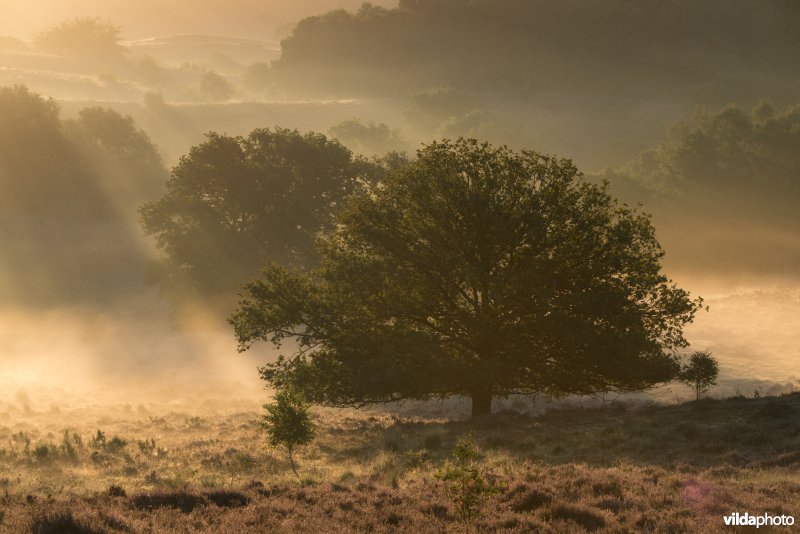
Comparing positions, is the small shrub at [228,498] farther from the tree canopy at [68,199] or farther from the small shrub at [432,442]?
the tree canopy at [68,199]

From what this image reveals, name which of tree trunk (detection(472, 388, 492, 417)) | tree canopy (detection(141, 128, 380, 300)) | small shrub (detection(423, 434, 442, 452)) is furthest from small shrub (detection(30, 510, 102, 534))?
tree canopy (detection(141, 128, 380, 300))

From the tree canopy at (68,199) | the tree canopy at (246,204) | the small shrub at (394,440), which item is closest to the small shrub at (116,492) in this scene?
the small shrub at (394,440)

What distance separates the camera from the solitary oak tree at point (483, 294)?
92.2 feet

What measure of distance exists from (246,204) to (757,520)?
57010 millimetres

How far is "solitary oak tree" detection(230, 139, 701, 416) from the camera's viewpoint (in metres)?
28.1

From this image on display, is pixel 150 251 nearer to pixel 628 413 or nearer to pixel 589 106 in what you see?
pixel 628 413

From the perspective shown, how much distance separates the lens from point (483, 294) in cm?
2977

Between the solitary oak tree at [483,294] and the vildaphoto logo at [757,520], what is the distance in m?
13.2

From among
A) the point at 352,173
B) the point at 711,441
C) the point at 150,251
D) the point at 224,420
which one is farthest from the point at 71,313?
the point at 711,441

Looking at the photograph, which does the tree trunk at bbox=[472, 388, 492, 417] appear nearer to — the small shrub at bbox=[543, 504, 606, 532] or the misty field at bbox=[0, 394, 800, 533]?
the misty field at bbox=[0, 394, 800, 533]

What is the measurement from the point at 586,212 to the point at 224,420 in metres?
20.9

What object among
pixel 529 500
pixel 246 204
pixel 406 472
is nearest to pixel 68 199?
pixel 246 204

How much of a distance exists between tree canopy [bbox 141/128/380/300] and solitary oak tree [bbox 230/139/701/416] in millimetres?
35762

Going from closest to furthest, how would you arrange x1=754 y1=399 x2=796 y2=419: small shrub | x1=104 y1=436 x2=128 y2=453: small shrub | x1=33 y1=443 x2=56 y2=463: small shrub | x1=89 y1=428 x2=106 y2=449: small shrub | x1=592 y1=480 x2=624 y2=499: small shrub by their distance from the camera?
x1=592 y1=480 x2=624 y2=499: small shrub < x1=754 y1=399 x2=796 y2=419: small shrub < x1=33 y1=443 x2=56 y2=463: small shrub < x1=104 y1=436 x2=128 y2=453: small shrub < x1=89 y1=428 x2=106 y2=449: small shrub
